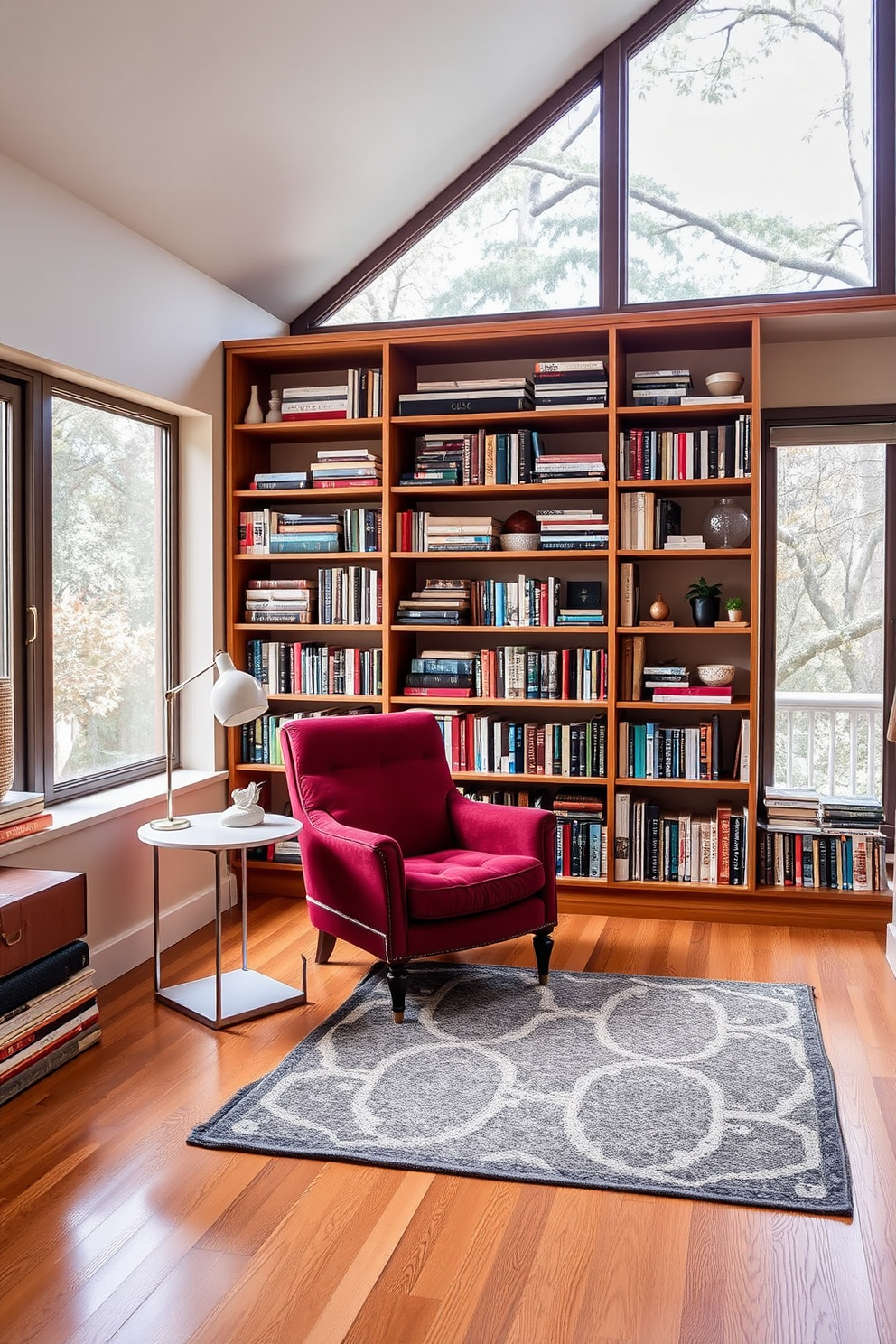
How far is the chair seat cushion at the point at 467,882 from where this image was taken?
11.0ft

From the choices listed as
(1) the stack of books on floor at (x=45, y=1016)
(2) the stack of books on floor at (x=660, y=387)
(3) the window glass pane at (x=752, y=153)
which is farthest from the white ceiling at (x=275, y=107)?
(1) the stack of books on floor at (x=45, y=1016)

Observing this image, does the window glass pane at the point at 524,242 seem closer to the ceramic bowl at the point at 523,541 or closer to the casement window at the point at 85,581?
the ceramic bowl at the point at 523,541

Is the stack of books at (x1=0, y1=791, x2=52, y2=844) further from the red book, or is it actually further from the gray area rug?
the red book

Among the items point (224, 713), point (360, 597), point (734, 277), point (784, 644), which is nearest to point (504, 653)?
point (360, 597)

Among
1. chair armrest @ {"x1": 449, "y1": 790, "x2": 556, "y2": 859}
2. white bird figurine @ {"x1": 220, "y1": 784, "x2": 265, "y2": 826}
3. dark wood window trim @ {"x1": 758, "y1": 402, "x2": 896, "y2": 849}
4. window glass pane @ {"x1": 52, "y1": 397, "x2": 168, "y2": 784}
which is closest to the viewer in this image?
white bird figurine @ {"x1": 220, "y1": 784, "x2": 265, "y2": 826}

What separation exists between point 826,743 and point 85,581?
10.4 feet

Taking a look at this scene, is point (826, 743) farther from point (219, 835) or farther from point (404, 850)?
point (219, 835)

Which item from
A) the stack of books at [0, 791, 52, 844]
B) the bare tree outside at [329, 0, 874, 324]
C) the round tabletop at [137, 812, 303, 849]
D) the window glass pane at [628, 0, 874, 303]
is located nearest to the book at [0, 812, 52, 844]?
the stack of books at [0, 791, 52, 844]

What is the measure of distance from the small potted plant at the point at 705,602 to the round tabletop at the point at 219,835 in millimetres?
1882

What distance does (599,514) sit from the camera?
452 cm

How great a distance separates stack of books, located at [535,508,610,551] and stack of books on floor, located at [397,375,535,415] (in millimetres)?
477

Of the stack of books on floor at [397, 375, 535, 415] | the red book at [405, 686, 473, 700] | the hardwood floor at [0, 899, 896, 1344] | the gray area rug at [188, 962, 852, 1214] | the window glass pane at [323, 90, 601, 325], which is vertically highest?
the window glass pane at [323, 90, 601, 325]

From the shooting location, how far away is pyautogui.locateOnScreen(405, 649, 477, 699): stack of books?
A: 15.3 ft

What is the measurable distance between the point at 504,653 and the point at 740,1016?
1819mm
